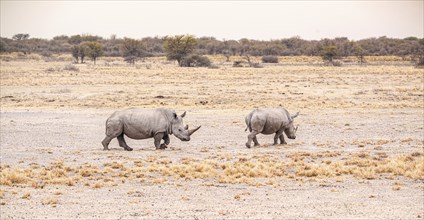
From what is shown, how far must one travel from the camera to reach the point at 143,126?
20.4 m

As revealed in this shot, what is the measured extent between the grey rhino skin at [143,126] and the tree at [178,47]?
2379 inches

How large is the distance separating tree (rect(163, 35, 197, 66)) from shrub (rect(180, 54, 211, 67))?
4.39 m

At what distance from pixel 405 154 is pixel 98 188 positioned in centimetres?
1006

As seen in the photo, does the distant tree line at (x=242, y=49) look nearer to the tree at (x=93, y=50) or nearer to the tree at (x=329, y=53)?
the tree at (x=93, y=50)

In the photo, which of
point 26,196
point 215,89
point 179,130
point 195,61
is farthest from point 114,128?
point 195,61

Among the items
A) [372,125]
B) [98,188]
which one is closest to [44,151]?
[98,188]

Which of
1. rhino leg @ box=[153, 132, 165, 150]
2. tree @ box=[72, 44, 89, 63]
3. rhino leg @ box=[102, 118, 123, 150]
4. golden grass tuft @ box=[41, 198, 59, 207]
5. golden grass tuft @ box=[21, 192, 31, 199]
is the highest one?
tree @ box=[72, 44, 89, 63]

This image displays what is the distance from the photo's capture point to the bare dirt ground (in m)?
13.1

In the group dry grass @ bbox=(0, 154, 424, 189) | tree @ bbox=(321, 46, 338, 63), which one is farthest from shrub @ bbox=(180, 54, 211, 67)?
dry grass @ bbox=(0, 154, 424, 189)

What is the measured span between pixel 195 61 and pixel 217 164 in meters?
59.1

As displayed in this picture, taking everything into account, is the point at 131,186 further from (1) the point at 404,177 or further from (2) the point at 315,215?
(1) the point at 404,177

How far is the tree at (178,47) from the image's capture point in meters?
82.1

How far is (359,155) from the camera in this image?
63.0 ft

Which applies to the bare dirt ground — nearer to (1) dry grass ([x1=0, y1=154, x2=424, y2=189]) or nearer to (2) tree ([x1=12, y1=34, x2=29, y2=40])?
(1) dry grass ([x1=0, y1=154, x2=424, y2=189])
